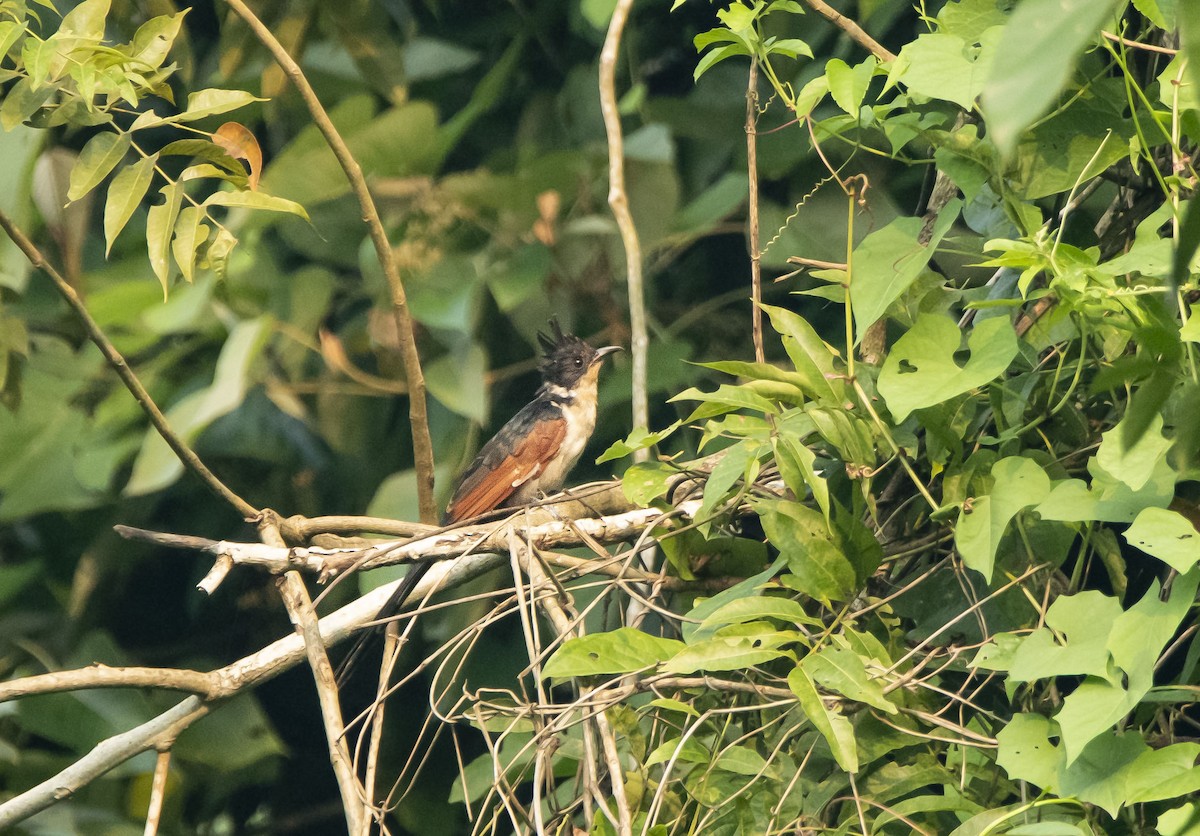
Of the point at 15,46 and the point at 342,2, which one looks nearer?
the point at 15,46

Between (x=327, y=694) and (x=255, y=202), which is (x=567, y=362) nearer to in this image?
(x=255, y=202)

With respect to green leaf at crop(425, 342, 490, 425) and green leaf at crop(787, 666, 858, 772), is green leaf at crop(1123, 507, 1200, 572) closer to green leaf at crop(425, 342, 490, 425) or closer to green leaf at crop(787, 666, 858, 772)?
green leaf at crop(787, 666, 858, 772)

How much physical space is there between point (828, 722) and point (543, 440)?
9.05ft

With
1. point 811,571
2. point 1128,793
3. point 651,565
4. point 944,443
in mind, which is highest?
point 944,443

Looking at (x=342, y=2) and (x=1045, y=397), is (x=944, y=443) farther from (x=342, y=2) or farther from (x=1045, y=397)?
(x=342, y=2)

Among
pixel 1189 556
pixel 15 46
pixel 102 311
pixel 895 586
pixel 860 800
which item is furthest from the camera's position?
pixel 102 311

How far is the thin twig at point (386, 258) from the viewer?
257 centimetres

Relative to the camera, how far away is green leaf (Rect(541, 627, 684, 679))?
5.43 ft

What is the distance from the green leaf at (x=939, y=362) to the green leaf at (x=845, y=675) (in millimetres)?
347

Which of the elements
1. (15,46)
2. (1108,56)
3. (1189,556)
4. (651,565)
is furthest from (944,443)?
(15,46)

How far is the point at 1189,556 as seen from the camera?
1458 millimetres

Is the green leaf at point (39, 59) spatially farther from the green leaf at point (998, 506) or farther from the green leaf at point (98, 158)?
the green leaf at point (998, 506)

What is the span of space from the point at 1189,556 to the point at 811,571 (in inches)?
22.1

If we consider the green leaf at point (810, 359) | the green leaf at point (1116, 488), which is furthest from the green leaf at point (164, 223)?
the green leaf at point (1116, 488)
